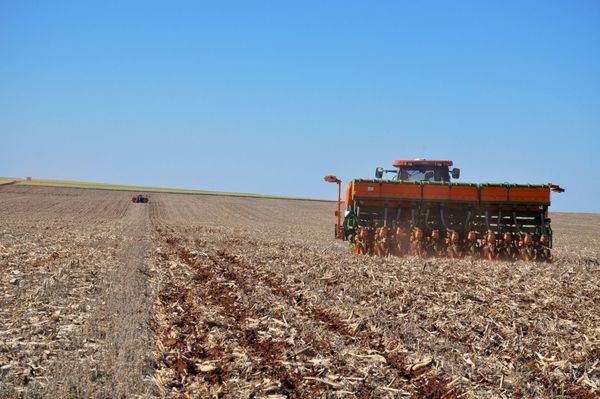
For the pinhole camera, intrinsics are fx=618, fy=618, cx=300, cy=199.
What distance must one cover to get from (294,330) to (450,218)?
38.7ft

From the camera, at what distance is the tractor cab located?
20.9 metres

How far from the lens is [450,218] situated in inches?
741

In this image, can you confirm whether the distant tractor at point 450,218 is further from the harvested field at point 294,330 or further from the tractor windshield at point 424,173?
the harvested field at point 294,330

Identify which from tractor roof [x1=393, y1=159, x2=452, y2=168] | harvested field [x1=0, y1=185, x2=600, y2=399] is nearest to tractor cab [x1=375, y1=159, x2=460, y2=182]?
tractor roof [x1=393, y1=159, x2=452, y2=168]

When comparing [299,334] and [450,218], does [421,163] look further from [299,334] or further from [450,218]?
[299,334]

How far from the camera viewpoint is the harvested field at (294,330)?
6.06m

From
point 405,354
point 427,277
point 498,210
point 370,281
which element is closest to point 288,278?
point 370,281

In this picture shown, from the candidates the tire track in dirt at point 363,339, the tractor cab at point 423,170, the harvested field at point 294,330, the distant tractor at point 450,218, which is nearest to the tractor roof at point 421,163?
the tractor cab at point 423,170

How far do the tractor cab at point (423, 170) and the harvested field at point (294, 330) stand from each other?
6.58 metres

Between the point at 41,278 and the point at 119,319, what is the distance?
181 inches

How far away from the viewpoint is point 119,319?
839cm

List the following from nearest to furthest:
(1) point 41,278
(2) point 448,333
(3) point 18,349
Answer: (3) point 18,349, (2) point 448,333, (1) point 41,278

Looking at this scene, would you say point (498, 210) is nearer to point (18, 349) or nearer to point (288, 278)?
point (288, 278)

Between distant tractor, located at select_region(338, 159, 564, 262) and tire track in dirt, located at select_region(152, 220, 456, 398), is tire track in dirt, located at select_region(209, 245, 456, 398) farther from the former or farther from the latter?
distant tractor, located at select_region(338, 159, 564, 262)
